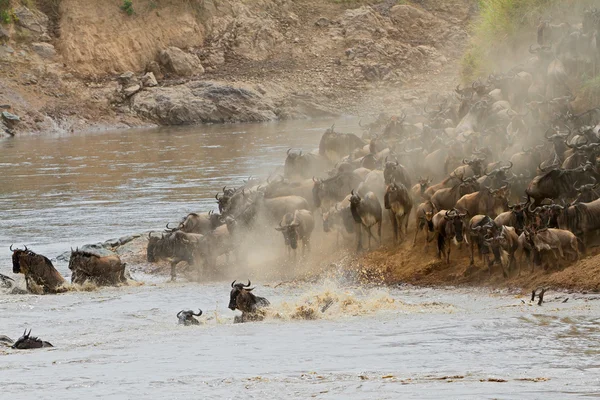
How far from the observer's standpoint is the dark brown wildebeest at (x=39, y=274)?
53.0 ft

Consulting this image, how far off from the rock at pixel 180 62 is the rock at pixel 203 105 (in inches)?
77.3

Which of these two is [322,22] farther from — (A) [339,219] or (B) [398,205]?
(B) [398,205]

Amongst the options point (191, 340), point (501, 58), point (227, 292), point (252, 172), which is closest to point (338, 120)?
point (252, 172)

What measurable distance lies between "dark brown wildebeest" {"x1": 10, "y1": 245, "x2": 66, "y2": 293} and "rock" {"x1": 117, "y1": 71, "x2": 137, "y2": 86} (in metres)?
37.7

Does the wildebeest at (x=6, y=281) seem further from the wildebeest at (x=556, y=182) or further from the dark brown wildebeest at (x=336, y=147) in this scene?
the wildebeest at (x=556, y=182)

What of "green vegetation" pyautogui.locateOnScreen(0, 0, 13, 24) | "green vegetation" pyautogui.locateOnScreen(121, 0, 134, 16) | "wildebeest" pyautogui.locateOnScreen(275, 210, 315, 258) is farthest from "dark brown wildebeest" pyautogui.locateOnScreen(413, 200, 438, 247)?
"green vegetation" pyautogui.locateOnScreen(121, 0, 134, 16)

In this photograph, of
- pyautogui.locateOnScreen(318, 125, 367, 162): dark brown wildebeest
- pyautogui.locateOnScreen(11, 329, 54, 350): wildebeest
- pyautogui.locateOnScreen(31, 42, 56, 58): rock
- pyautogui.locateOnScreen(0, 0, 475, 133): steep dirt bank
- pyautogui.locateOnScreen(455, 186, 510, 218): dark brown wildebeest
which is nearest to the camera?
pyautogui.locateOnScreen(11, 329, 54, 350): wildebeest

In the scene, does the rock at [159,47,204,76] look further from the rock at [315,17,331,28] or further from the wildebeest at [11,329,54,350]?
the wildebeest at [11,329,54,350]

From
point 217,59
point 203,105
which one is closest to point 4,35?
point 217,59

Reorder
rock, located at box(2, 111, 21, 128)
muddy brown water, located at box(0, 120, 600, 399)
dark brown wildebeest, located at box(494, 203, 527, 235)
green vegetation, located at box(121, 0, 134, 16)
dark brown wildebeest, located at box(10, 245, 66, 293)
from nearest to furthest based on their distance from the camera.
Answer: muddy brown water, located at box(0, 120, 600, 399) → dark brown wildebeest, located at box(494, 203, 527, 235) → dark brown wildebeest, located at box(10, 245, 66, 293) → rock, located at box(2, 111, 21, 128) → green vegetation, located at box(121, 0, 134, 16)

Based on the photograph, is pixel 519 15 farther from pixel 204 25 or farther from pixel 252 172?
pixel 204 25

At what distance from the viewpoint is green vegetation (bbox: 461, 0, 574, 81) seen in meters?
25.1

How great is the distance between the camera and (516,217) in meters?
14.0

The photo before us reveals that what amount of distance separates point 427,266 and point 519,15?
12494 mm
